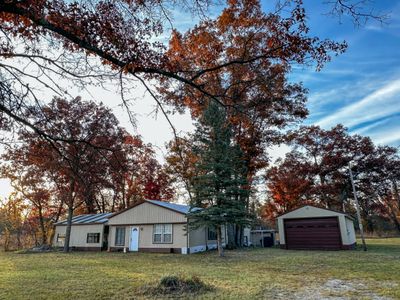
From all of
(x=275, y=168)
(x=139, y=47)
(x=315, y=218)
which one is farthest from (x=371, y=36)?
(x=275, y=168)

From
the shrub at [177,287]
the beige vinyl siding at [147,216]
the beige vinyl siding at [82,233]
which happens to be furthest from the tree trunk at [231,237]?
the shrub at [177,287]

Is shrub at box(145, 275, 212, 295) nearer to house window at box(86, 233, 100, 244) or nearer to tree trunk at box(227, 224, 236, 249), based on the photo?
tree trunk at box(227, 224, 236, 249)

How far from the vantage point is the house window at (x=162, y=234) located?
1673cm

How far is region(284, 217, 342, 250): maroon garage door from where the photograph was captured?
16.2 m

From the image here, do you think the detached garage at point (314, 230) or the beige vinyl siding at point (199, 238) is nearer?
the detached garage at point (314, 230)

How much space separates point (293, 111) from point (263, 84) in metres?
10.6

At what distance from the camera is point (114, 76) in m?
4.42

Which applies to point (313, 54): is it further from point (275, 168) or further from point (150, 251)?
point (275, 168)

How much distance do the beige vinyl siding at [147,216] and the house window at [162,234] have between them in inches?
13.0

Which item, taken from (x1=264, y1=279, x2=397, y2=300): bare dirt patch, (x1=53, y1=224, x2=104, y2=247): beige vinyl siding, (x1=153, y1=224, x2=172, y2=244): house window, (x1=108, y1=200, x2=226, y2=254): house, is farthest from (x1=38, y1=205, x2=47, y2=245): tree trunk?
(x1=264, y1=279, x2=397, y2=300): bare dirt patch

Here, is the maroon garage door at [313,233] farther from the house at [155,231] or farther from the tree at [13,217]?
the tree at [13,217]

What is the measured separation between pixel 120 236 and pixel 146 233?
93.9 inches

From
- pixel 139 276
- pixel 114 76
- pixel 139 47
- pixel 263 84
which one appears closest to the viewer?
pixel 139 47

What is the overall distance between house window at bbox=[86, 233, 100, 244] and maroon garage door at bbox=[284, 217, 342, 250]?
1391 cm
